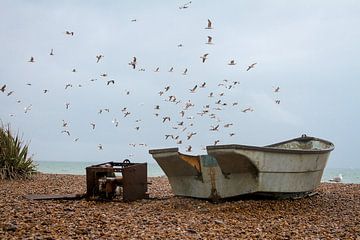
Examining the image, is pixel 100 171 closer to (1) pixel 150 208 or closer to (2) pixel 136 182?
(2) pixel 136 182

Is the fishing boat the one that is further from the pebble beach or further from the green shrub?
the green shrub

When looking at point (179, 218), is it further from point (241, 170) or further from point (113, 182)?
point (113, 182)

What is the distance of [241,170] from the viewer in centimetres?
887

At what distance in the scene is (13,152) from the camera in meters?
13.5

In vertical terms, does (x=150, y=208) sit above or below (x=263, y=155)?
below

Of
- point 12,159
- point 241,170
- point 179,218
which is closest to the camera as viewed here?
point 179,218

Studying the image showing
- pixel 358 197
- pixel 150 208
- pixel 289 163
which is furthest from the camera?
pixel 358 197

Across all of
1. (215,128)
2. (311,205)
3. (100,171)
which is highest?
(215,128)

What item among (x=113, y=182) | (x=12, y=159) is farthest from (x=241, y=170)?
(x=12, y=159)

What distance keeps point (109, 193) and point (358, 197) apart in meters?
5.77

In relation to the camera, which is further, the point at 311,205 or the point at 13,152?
the point at 13,152

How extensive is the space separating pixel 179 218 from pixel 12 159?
25.9ft

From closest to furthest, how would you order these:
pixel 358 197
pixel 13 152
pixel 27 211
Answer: pixel 27 211 → pixel 358 197 → pixel 13 152

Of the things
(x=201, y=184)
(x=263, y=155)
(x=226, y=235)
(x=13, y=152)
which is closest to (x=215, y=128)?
(x=201, y=184)
